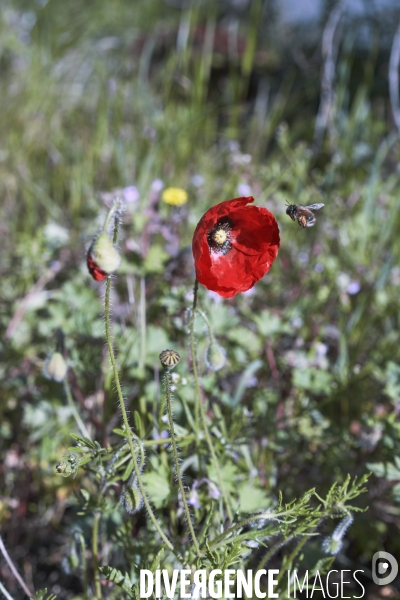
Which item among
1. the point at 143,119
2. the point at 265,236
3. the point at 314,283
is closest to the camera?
the point at 265,236

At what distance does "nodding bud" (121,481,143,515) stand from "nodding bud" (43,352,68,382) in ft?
1.26

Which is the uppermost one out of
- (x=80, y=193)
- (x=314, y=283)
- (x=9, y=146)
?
(x=9, y=146)

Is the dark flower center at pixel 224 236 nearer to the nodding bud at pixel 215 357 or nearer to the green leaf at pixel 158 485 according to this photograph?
the nodding bud at pixel 215 357

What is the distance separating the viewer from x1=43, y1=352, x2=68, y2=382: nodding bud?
132 centimetres

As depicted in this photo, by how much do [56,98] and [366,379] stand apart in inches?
100

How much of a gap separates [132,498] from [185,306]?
70 centimetres

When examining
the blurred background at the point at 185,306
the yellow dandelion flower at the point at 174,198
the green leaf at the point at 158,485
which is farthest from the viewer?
the yellow dandelion flower at the point at 174,198

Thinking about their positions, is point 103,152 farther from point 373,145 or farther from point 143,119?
point 373,145

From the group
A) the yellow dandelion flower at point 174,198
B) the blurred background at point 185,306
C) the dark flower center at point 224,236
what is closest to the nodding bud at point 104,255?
the dark flower center at point 224,236

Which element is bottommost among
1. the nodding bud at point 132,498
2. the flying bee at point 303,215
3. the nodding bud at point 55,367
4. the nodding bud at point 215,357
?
the nodding bud at point 132,498

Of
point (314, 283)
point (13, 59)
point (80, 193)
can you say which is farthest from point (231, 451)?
point (13, 59)

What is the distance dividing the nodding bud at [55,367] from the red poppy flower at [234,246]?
1.46 ft

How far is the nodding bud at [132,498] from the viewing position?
1.02m

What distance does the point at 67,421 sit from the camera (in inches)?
65.8
